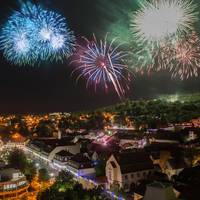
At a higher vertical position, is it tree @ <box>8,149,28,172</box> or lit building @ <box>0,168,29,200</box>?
tree @ <box>8,149,28,172</box>

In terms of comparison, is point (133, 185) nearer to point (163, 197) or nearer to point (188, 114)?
point (163, 197)

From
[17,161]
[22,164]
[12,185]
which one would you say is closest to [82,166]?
[12,185]

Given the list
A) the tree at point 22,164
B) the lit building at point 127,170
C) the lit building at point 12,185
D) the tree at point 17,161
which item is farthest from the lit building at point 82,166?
the lit building at point 12,185

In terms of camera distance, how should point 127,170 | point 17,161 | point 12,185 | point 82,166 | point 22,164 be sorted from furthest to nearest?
1. point 17,161
2. point 22,164
3. point 82,166
4. point 12,185
5. point 127,170

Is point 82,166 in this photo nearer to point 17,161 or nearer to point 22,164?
point 22,164

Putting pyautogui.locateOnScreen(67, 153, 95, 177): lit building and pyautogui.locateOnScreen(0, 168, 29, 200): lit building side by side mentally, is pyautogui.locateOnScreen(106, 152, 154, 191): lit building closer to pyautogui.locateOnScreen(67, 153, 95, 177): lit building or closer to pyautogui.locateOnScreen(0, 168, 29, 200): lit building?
pyautogui.locateOnScreen(67, 153, 95, 177): lit building

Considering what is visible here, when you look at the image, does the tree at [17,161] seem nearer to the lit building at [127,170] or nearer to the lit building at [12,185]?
the lit building at [12,185]

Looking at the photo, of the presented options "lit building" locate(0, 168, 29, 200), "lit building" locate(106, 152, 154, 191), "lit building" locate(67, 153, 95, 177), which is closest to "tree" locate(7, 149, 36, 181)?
"lit building" locate(0, 168, 29, 200)

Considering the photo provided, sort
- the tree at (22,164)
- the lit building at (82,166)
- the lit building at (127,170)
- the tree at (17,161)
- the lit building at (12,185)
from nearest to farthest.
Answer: the lit building at (127,170), the lit building at (12,185), the lit building at (82,166), the tree at (22,164), the tree at (17,161)
